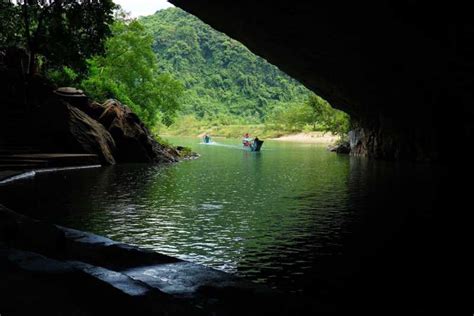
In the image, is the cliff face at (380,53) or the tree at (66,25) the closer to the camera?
the cliff face at (380,53)

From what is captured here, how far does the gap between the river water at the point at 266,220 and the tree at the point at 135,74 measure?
82.4 feet

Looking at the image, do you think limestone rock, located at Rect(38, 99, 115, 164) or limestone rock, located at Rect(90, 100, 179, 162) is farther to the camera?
limestone rock, located at Rect(90, 100, 179, 162)

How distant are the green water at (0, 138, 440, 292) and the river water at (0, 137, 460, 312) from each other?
0.03 m

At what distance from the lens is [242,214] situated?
628 inches

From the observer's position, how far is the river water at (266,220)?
979 centimetres

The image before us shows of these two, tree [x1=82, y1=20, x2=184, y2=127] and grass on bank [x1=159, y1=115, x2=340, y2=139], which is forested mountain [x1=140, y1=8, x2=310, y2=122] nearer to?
grass on bank [x1=159, y1=115, x2=340, y2=139]

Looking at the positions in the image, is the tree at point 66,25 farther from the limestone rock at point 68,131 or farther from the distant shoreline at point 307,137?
the distant shoreline at point 307,137

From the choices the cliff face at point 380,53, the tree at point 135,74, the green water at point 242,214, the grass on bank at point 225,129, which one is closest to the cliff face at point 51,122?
the green water at point 242,214

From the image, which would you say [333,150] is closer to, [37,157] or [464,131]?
[464,131]

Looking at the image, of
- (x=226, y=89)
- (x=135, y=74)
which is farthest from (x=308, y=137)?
(x=226, y=89)

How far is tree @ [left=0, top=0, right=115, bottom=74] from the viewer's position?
31.7 m

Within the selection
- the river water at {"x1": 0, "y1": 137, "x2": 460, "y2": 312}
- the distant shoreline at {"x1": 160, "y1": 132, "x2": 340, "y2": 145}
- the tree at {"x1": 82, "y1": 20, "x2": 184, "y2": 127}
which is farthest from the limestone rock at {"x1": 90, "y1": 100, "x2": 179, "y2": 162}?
the distant shoreline at {"x1": 160, "y1": 132, "x2": 340, "y2": 145}

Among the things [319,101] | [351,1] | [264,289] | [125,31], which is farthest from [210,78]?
[264,289]

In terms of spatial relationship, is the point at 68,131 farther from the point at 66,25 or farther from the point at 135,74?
the point at 135,74
